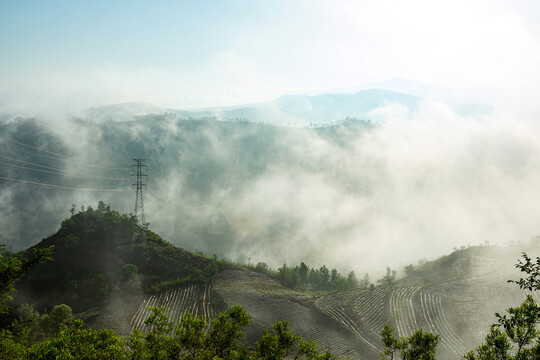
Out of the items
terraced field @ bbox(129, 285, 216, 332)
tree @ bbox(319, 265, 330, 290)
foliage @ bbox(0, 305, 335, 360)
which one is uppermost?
foliage @ bbox(0, 305, 335, 360)

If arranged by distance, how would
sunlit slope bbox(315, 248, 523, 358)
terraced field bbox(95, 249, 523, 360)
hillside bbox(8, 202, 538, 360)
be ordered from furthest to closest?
sunlit slope bbox(315, 248, 523, 358) → hillside bbox(8, 202, 538, 360) → terraced field bbox(95, 249, 523, 360)

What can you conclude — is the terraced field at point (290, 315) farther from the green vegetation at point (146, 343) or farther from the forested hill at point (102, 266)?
the green vegetation at point (146, 343)

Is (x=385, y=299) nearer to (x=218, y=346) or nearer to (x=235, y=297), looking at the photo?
(x=235, y=297)

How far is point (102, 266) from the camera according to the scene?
250 feet

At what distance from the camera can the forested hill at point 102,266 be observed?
6900cm

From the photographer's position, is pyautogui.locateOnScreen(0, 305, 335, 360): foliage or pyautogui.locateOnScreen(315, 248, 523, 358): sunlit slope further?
pyautogui.locateOnScreen(315, 248, 523, 358): sunlit slope

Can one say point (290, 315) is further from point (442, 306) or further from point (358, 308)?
point (442, 306)

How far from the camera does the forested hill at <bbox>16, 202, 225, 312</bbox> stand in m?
69.0

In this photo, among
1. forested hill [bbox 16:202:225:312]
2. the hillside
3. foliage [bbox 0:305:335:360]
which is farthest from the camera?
forested hill [bbox 16:202:225:312]

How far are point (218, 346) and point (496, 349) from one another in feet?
83.6

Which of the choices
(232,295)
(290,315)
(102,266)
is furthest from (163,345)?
(102,266)

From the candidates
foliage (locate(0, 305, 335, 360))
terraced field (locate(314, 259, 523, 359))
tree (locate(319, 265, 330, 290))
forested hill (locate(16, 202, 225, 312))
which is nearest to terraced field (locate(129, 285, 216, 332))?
forested hill (locate(16, 202, 225, 312))

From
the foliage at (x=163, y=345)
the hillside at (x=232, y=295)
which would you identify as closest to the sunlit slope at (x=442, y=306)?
the hillside at (x=232, y=295)

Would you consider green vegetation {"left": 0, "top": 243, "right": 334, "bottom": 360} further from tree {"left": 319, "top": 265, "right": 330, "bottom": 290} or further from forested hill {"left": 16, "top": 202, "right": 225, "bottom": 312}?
tree {"left": 319, "top": 265, "right": 330, "bottom": 290}
